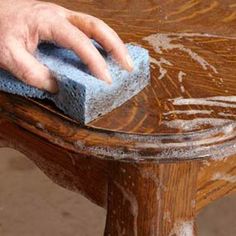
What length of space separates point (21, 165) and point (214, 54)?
999mm

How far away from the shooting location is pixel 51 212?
1.62 meters

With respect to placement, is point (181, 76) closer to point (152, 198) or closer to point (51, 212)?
point (152, 198)

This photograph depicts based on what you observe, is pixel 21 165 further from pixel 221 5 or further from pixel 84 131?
pixel 84 131

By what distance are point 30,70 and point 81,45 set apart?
6cm

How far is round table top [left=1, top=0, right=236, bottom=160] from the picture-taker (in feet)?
2.25

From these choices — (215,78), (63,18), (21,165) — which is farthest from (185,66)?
(21,165)

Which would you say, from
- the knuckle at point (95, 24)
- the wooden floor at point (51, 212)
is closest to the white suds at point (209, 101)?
the knuckle at point (95, 24)

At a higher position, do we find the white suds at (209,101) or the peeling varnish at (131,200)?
the white suds at (209,101)

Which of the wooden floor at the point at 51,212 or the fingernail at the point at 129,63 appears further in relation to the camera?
the wooden floor at the point at 51,212

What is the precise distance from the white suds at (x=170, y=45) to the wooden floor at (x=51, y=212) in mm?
775

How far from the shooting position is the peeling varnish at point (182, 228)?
799 mm

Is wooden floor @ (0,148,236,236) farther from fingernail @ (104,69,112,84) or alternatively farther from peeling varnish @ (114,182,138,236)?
fingernail @ (104,69,112,84)

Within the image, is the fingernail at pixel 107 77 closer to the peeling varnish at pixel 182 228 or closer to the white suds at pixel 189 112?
the white suds at pixel 189 112

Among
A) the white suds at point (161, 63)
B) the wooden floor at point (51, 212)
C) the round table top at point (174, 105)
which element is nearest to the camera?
the round table top at point (174, 105)
